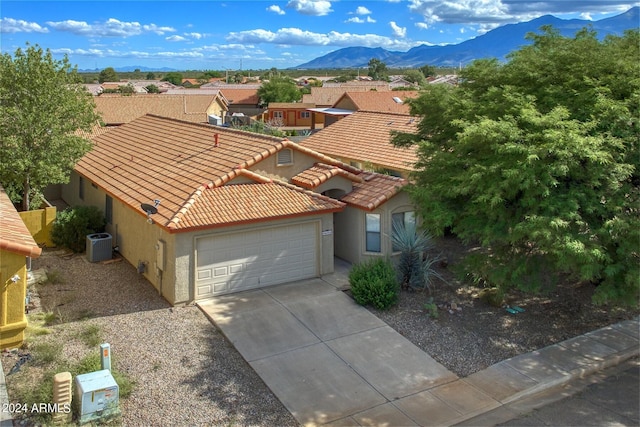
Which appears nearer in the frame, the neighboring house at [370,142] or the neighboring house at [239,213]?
the neighboring house at [239,213]

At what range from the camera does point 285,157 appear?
18359 millimetres

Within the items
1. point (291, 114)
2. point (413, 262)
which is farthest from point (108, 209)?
point (291, 114)

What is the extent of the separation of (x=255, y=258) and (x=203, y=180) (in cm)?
294

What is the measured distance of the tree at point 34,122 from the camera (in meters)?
18.9

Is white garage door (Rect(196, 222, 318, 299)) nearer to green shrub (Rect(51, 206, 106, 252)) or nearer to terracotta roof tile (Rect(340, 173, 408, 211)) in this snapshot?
terracotta roof tile (Rect(340, 173, 408, 211))

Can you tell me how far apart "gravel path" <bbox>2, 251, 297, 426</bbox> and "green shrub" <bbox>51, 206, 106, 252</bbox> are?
2.05m

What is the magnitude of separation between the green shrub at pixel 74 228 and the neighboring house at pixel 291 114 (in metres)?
51.6

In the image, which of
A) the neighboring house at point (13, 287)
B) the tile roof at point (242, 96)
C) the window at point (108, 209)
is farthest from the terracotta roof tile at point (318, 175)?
the tile roof at point (242, 96)

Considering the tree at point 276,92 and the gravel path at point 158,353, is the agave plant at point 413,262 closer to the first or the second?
the gravel path at point 158,353

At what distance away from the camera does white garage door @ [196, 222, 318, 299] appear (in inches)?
584

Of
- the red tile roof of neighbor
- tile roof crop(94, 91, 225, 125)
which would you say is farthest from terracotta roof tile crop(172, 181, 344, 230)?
tile roof crop(94, 91, 225, 125)

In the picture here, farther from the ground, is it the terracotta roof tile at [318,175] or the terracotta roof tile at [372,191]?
the terracotta roof tile at [318,175]

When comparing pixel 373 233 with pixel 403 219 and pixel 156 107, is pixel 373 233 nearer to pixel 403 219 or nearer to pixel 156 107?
pixel 403 219

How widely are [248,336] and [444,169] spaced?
604 centimetres
